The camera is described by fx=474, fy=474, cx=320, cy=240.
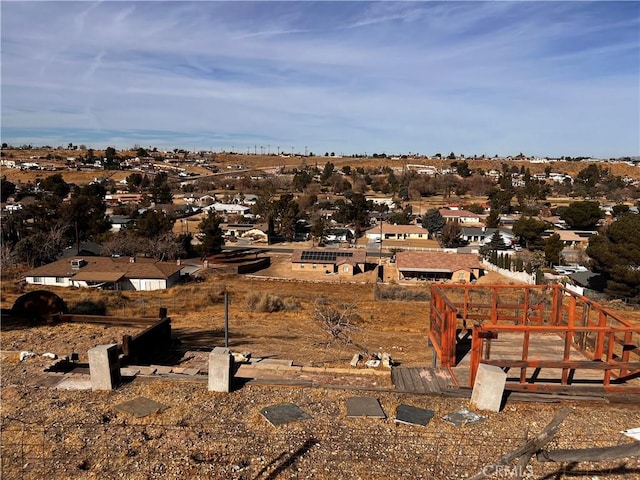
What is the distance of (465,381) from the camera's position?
850cm

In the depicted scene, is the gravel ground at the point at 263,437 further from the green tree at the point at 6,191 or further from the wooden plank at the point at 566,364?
the green tree at the point at 6,191

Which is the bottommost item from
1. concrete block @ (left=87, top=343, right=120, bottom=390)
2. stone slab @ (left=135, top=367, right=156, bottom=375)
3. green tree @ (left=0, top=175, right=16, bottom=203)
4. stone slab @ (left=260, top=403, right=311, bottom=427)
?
green tree @ (left=0, top=175, right=16, bottom=203)

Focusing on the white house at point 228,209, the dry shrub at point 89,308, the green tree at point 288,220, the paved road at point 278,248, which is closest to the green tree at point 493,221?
the paved road at point 278,248

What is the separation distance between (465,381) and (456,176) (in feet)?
388

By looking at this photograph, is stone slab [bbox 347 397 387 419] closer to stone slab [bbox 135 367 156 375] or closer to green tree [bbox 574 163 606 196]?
stone slab [bbox 135 367 156 375]

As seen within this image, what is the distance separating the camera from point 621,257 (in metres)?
30.2

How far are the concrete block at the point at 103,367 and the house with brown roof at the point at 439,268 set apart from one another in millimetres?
30252

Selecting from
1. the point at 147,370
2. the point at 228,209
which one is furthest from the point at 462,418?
the point at 228,209

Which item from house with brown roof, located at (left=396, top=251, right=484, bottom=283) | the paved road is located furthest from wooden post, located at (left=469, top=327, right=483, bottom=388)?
the paved road

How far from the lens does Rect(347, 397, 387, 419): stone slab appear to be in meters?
7.39

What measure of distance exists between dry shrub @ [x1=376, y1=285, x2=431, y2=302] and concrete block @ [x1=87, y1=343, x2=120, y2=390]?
23067mm

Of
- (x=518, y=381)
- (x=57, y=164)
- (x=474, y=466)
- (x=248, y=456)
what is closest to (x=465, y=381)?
(x=518, y=381)

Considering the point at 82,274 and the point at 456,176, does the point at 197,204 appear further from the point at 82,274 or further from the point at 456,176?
the point at 456,176

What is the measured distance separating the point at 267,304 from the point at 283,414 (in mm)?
17404
